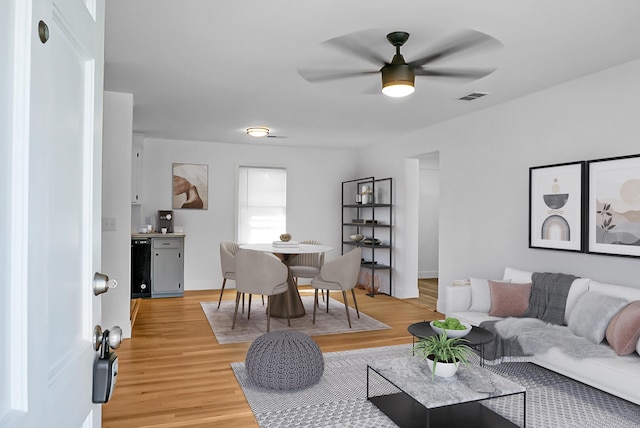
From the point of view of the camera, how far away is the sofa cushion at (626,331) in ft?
9.70

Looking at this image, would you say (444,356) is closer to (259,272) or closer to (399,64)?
(399,64)

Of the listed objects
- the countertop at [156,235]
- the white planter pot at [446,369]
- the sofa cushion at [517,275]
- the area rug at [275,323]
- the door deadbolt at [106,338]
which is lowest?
the area rug at [275,323]

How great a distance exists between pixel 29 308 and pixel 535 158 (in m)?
4.60

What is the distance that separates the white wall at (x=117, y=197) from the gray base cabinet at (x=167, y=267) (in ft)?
7.24

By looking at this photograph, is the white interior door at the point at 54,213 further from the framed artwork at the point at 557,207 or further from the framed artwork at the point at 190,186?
the framed artwork at the point at 190,186

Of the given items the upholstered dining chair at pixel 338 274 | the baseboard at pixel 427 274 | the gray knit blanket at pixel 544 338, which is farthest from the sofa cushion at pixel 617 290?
the baseboard at pixel 427 274

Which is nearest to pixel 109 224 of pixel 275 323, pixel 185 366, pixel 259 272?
pixel 259 272

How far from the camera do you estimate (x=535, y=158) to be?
4465 millimetres

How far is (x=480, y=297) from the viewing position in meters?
4.28

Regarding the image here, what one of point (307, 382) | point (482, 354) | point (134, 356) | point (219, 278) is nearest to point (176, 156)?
point (219, 278)

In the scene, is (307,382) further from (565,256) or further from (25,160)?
(25,160)

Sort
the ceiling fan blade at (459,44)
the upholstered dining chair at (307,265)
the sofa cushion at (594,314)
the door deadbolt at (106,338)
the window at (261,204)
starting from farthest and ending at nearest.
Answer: the window at (261,204), the upholstered dining chair at (307,265), the sofa cushion at (594,314), the ceiling fan blade at (459,44), the door deadbolt at (106,338)

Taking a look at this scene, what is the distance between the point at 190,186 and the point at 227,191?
0.62 metres

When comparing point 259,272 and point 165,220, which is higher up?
point 165,220
